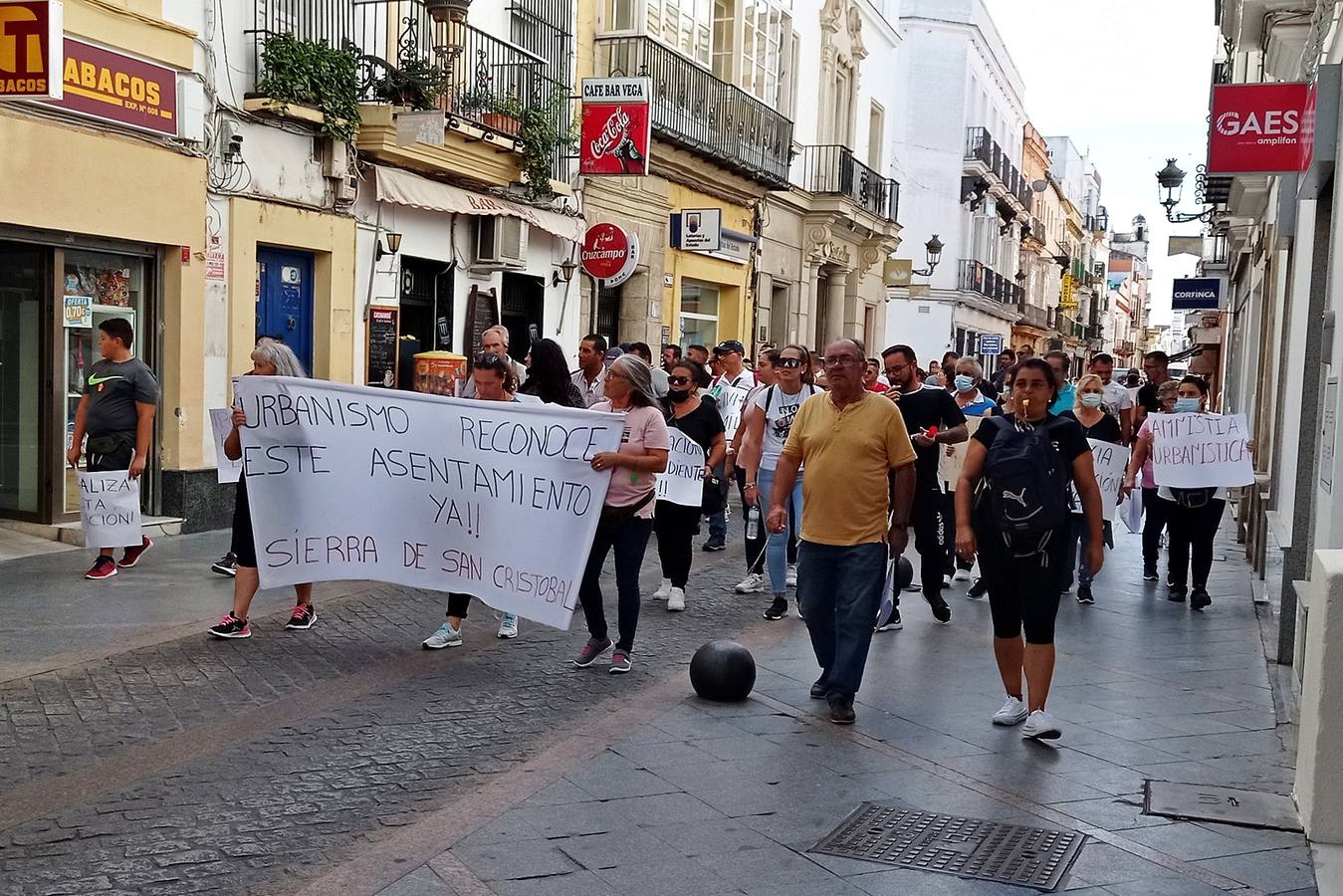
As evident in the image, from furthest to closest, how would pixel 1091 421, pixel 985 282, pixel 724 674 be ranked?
pixel 985 282
pixel 1091 421
pixel 724 674

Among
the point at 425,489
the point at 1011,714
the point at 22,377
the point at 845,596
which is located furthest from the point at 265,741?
the point at 22,377

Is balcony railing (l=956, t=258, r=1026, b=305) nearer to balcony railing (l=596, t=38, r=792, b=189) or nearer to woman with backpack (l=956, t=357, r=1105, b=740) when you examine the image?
balcony railing (l=596, t=38, r=792, b=189)

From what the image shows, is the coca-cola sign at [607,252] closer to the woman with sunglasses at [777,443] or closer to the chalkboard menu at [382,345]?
the chalkboard menu at [382,345]

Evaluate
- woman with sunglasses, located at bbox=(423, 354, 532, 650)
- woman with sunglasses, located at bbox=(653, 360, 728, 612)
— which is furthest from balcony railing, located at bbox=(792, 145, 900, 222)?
woman with sunglasses, located at bbox=(423, 354, 532, 650)

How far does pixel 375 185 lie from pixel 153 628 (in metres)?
7.62

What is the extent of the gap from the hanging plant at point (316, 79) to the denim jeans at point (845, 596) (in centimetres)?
839

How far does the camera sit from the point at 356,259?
14.8 metres

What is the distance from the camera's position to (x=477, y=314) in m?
17.2

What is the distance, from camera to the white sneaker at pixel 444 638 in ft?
26.0

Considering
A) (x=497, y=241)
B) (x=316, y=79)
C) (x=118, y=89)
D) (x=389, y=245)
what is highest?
(x=316, y=79)

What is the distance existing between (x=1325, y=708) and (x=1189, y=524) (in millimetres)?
6165

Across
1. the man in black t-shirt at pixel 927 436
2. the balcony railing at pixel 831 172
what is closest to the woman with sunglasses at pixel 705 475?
the man in black t-shirt at pixel 927 436

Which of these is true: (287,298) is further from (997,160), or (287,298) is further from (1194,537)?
(997,160)

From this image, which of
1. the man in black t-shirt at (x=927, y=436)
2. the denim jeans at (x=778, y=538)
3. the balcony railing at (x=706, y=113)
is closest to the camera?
the man in black t-shirt at (x=927, y=436)
